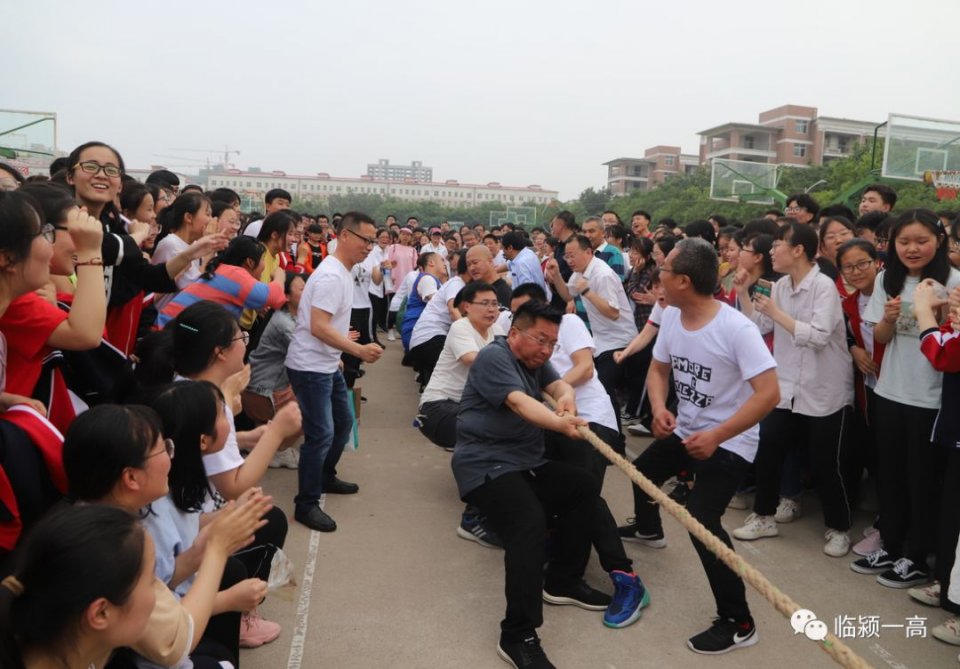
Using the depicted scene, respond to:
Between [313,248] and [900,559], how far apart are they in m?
7.01

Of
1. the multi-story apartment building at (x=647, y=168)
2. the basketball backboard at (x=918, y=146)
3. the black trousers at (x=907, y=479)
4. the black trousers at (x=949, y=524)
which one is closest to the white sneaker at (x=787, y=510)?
the black trousers at (x=907, y=479)

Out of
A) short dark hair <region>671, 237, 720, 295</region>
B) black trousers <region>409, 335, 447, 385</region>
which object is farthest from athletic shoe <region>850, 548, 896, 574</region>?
black trousers <region>409, 335, 447, 385</region>

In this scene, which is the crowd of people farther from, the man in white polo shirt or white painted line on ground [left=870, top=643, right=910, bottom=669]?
white painted line on ground [left=870, top=643, right=910, bottom=669]

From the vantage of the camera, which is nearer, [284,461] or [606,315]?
[284,461]

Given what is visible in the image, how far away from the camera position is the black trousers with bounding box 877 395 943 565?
3656 mm

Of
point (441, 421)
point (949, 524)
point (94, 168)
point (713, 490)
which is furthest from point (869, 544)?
point (94, 168)

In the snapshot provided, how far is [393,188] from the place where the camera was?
130 meters

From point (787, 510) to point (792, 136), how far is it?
69464 mm

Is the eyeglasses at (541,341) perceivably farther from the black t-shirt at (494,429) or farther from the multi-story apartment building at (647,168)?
the multi-story apartment building at (647,168)

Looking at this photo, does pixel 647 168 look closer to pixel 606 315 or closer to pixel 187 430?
pixel 606 315

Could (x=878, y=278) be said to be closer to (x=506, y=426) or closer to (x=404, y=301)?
(x=506, y=426)

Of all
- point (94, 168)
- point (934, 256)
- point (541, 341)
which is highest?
point (94, 168)

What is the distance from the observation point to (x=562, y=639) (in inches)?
126

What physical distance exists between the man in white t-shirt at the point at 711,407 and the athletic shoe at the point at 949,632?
2.77 ft
